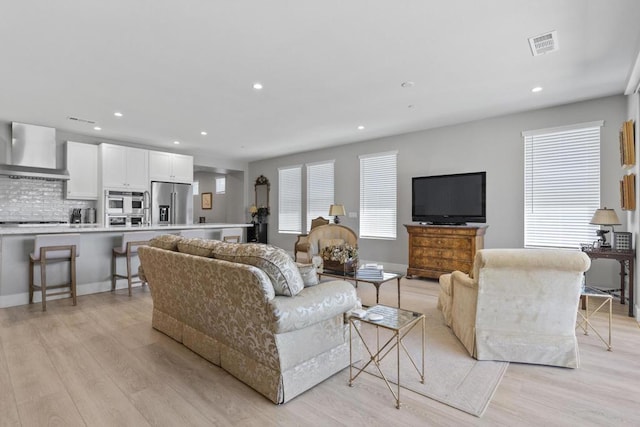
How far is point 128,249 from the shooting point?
176 inches

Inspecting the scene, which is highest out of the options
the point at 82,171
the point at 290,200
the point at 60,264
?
the point at 82,171

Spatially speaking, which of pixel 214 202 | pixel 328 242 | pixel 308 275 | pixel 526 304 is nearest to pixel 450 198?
pixel 328 242

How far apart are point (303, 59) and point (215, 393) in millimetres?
2962

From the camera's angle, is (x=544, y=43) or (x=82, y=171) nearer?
(x=544, y=43)

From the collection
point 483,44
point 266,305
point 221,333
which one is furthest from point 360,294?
point 483,44

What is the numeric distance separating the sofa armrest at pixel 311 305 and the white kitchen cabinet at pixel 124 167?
5812 millimetres

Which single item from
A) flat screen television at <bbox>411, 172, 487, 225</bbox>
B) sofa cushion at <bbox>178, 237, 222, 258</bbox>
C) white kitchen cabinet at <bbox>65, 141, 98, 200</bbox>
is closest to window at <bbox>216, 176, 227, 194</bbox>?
white kitchen cabinet at <bbox>65, 141, 98, 200</bbox>

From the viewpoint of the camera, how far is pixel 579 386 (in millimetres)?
2129

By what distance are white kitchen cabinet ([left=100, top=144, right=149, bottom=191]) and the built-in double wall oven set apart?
19cm

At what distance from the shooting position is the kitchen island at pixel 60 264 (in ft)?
12.9

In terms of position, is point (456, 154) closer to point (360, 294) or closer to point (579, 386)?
point (360, 294)

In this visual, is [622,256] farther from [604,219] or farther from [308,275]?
[308,275]

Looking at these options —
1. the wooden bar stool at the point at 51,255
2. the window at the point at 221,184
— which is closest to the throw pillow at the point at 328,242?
the wooden bar stool at the point at 51,255

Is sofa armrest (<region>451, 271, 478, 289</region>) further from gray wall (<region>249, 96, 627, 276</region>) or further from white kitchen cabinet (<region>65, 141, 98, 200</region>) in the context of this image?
white kitchen cabinet (<region>65, 141, 98, 200</region>)
